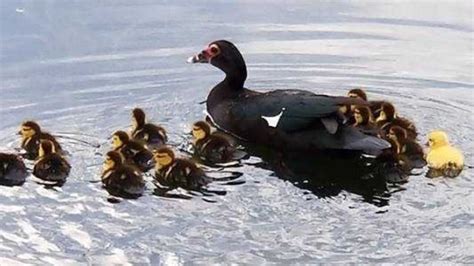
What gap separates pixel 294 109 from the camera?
7.48 m

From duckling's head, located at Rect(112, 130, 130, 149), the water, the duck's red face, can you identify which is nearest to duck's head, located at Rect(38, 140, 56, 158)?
the water

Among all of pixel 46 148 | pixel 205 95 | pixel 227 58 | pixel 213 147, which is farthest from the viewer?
pixel 205 95

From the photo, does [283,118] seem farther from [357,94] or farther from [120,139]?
[120,139]

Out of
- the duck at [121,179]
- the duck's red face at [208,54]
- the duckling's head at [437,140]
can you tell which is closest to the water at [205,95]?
the duck at [121,179]

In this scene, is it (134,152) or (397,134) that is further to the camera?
(397,134)

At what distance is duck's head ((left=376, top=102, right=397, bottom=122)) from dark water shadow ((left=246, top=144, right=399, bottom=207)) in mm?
365

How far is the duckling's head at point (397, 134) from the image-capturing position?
730 cm

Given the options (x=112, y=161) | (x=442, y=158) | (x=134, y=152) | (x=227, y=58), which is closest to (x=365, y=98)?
(x=227, y=58)

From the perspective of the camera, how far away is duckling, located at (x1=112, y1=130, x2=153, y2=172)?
23.4ft

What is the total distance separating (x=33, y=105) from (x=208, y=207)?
1.98m

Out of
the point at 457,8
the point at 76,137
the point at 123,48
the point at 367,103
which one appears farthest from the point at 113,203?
the point at 457,8

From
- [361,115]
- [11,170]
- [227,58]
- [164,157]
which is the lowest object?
[11,170]

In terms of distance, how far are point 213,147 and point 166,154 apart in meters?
0.42

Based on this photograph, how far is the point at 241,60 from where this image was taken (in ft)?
26.6
